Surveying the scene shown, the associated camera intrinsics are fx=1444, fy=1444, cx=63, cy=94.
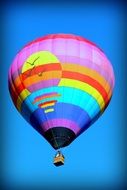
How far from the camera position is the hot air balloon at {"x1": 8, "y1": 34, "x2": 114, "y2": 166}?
99.7 ft

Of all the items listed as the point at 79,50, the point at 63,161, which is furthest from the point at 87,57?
the point at 63,161

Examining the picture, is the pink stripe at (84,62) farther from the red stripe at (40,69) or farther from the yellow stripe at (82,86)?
the yellow stripe at (82,86)

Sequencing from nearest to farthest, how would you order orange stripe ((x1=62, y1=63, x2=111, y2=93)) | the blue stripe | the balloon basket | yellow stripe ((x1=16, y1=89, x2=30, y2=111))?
the balloon basket < the blue stripe < orange stripe ((x1=62, y1=63, x2=111, y2=93)) < yellow stripe ((x1=16, y1=89, x2=30, y2=111))

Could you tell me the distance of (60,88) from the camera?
30406 millimetres

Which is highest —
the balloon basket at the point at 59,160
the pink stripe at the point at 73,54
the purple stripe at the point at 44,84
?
the pink stripe at the point at 73,54

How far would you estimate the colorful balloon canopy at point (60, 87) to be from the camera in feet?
99.7

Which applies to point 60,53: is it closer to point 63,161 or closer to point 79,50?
point 79,50

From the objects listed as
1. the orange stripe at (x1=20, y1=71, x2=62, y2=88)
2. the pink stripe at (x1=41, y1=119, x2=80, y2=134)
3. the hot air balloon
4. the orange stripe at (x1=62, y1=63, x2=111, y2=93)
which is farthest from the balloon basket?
the orange stripe at (x1=62, y1=63, x2=111, y2=93)

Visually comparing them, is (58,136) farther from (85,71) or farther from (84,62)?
(84,62)

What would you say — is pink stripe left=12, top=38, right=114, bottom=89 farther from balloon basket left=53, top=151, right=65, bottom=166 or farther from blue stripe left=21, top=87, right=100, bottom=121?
balloon basket left=53, top=151, right=65, bottom=166

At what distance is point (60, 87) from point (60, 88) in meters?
0.02

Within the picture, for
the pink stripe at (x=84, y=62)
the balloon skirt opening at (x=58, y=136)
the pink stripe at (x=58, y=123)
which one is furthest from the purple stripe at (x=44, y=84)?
the balloon skirt opening at (x=58, y=136)

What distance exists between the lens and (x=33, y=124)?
30766mm

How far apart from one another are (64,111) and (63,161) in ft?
3.45
